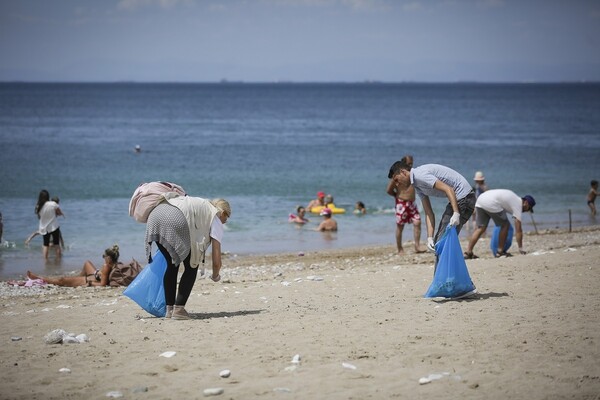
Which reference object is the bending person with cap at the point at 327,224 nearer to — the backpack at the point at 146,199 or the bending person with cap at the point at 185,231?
the bending person with cap at the point at 185,231

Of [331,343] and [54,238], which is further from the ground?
[331,343]

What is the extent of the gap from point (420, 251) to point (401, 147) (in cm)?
3577

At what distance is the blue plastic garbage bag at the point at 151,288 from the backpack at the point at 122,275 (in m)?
4.43

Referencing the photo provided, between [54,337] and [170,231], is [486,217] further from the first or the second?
[54,337]

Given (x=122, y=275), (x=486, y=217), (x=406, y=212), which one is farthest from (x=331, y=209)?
(x=122, y=275)

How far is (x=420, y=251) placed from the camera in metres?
15.8

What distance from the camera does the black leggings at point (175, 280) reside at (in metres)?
8.31

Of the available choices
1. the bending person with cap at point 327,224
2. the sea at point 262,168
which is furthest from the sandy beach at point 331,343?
the bending person with cap at point 327,224

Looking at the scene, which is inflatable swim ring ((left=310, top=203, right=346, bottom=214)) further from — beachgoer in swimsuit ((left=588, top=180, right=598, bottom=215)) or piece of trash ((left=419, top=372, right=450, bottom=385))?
piece of trash ((left=419, top=372, right=450, bottom=385))

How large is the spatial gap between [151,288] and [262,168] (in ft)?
97.4

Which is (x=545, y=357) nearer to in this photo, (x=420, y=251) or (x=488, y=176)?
(x=420, y=251)

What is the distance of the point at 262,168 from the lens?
125 ft

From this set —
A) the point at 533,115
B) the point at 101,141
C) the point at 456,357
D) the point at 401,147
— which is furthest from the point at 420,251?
the point at 533,115

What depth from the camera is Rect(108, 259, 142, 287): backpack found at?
13016 millimetres
